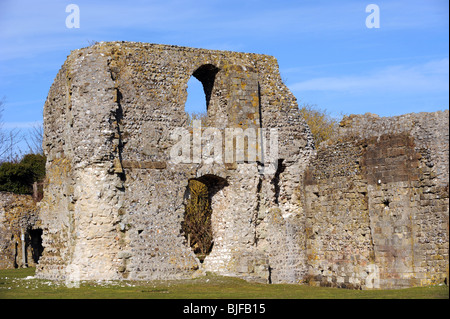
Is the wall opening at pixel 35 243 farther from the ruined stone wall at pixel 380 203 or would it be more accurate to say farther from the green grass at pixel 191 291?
the ruined stone wall at pixel 380 203

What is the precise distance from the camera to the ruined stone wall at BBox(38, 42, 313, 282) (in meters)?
19.6

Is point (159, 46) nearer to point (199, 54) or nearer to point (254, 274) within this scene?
point (199, 54)

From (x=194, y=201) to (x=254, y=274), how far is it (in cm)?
1466

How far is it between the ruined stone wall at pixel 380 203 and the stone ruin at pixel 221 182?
4cm

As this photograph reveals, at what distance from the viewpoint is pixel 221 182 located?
841 inches

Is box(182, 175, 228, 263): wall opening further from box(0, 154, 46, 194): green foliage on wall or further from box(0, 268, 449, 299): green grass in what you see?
box(0, 268, 449, 299): green grass

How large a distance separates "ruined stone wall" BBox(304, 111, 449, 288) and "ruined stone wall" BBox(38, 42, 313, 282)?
107cm

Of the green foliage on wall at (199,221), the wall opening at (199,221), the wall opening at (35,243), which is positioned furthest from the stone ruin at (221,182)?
the green foliage on wall at (199,221)

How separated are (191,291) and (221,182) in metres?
4.54

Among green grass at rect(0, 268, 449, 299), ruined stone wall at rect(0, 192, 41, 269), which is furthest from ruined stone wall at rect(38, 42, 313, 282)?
ruined stone wall at rect(0, 192, 41, 269)

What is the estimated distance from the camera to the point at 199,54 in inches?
840

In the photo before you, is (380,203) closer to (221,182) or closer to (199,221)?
(221,182)

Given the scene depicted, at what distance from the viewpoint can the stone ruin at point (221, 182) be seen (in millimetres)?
18562
